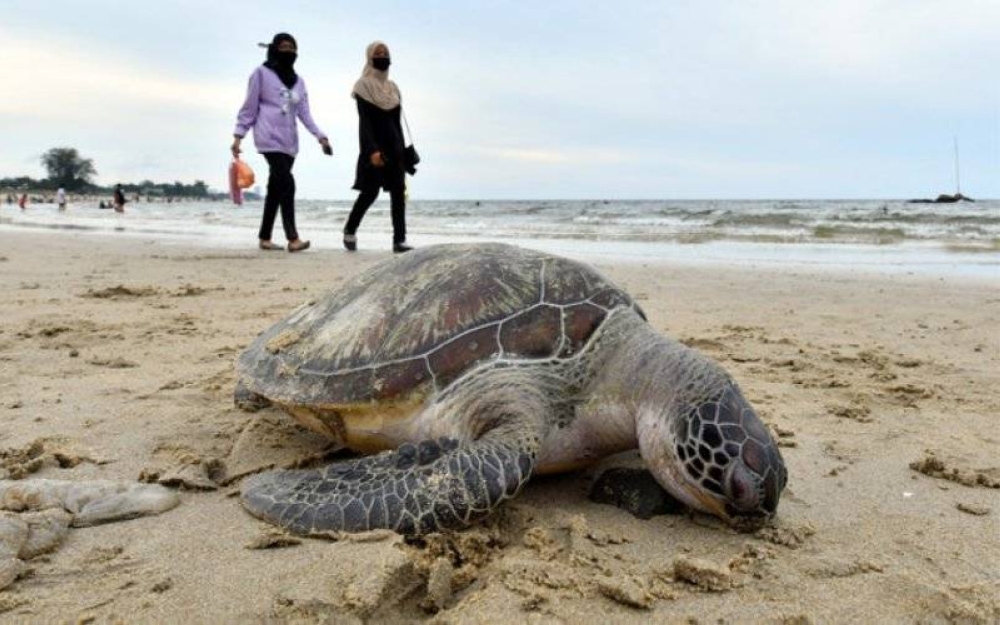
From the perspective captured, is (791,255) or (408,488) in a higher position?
(791,255)

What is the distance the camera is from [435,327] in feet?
9.11

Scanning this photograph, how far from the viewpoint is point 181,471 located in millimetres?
2590

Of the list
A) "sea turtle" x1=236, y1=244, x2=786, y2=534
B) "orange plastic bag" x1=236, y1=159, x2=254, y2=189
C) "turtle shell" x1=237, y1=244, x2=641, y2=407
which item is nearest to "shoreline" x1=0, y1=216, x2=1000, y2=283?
"orange plastic bag" x1=236, y1=159, x2=254, y2=189

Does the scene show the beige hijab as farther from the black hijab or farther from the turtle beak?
the turtle beak

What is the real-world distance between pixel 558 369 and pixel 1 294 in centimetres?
597

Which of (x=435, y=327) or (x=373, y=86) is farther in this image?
(x=373, y=86)

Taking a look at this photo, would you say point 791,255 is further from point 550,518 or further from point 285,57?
point 550,518

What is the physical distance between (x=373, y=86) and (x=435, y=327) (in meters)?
6.61

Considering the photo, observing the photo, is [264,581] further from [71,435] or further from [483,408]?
[71,435]

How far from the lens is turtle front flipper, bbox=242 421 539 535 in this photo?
2086mm

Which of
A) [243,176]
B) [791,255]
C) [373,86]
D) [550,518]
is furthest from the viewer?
[791,255]

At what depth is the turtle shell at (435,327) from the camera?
268 centimetres

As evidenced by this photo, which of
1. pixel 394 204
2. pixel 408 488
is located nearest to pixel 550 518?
pixel 408 488

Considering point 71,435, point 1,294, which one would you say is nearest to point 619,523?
point 71,435
